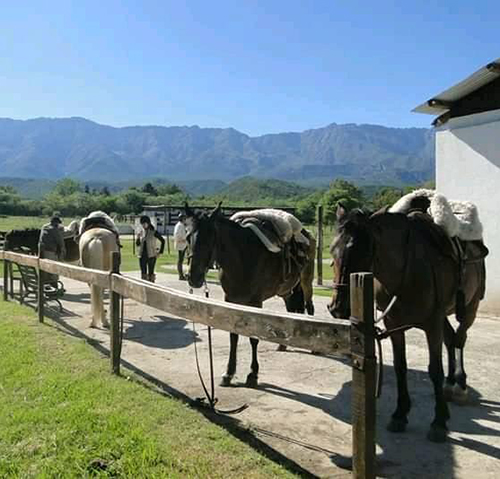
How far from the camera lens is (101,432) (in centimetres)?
351

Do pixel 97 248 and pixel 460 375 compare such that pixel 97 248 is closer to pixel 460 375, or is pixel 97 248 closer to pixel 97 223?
pixel 97 223

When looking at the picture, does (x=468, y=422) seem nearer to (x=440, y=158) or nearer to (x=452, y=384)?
(x=452, y=384)

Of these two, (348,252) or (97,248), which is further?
(97,248)

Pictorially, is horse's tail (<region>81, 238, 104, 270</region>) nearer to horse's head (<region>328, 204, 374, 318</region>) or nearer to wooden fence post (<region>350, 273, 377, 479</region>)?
horse's head (<region>328, 204, 374, 318</region>)

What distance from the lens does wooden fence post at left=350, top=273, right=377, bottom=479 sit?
242 cm

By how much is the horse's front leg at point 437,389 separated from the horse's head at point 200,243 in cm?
217

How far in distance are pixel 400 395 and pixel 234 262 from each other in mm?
2066

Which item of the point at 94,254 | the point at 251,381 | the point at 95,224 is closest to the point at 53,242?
the point at 95,224

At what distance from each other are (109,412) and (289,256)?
2.80 meters

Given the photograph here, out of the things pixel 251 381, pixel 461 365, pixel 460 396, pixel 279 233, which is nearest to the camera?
pixel 460 396

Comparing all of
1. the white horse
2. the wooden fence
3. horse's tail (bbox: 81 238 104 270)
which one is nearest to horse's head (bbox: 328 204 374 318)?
the wooden fence

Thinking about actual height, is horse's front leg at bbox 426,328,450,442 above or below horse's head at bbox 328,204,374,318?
below

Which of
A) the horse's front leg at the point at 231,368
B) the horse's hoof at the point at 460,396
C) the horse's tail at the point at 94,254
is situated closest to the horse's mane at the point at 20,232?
the horse's tail at the point at 94,254

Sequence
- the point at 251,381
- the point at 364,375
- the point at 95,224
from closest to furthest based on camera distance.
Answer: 1. the point at 364,375
2. the point at 251,381
3. the point at 95,224
